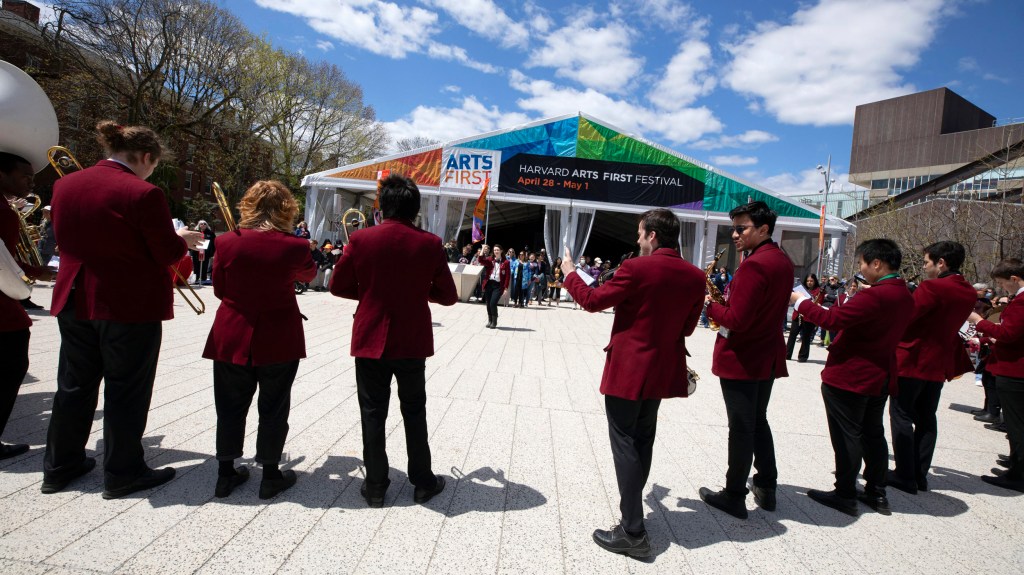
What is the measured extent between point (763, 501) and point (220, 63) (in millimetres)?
28213

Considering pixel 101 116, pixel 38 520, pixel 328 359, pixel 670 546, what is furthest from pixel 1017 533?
pixel 101 116

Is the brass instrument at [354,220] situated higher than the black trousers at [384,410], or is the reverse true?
the brass instrument at [354,220]

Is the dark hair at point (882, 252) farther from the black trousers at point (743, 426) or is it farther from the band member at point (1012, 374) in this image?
the band member at point (1012, 374)

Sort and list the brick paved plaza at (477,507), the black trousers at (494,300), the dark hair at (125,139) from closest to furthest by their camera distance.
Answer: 1. the brick paved plaza at (477,507)
2. the dark hair at (125,139)
3. the black trousers at (494,300)

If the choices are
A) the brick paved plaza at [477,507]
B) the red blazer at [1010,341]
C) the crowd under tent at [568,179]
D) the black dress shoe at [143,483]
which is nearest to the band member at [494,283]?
the brick paved plaza at [477,507]

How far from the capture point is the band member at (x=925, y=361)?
3693 mm

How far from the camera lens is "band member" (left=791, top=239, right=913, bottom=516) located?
124 inches

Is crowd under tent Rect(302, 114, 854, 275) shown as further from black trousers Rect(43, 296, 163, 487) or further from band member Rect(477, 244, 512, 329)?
black trousers Rect(43, 296, 163, 487)

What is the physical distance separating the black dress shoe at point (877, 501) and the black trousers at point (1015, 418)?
4.61ft

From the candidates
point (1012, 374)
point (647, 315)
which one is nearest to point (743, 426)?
point (647, 315)

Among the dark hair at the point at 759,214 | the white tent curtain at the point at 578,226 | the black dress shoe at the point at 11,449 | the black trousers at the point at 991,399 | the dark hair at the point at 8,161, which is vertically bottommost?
the black dress shoe at the point at 11,449

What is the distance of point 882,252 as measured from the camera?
10.8 feet

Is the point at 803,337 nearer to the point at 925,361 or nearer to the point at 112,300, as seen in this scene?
the point at 925,361

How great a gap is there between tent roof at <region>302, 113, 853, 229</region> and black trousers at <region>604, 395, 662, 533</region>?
16.3 metres
